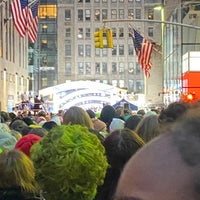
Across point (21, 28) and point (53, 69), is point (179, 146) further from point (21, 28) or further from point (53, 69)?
point (53, 69)

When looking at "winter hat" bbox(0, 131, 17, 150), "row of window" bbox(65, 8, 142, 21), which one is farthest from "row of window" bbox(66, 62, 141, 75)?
"winter hat" bbox(0, 131, 17, 150)

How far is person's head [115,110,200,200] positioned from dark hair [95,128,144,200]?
110 inches

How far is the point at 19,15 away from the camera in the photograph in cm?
2516

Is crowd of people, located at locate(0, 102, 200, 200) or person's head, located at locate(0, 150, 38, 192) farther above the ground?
crowd of people, located at locate(0, 102, 200, 200)

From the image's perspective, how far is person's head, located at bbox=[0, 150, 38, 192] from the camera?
13.7 ft

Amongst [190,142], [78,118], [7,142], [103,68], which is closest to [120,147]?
[7,142]

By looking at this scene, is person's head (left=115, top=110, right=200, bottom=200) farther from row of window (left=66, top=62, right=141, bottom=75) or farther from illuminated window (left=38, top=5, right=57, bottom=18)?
illuminated window (left=38, top=5, right=57, bottom=18)

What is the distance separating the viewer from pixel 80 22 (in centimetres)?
11200

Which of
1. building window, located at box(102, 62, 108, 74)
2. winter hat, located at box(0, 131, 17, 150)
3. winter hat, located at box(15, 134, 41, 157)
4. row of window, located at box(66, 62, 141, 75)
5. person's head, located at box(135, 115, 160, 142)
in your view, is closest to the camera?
winter hat, located at box(15, 134, 41, 157)

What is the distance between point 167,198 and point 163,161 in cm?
7

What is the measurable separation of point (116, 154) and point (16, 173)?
2.32 feet

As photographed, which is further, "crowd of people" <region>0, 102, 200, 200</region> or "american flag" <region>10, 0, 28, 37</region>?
"american flag" <region>10, 0, 28, 37</region>

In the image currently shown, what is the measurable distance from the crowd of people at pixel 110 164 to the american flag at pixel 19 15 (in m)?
19.1

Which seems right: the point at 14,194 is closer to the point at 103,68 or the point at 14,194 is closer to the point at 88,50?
the point at 103,68
